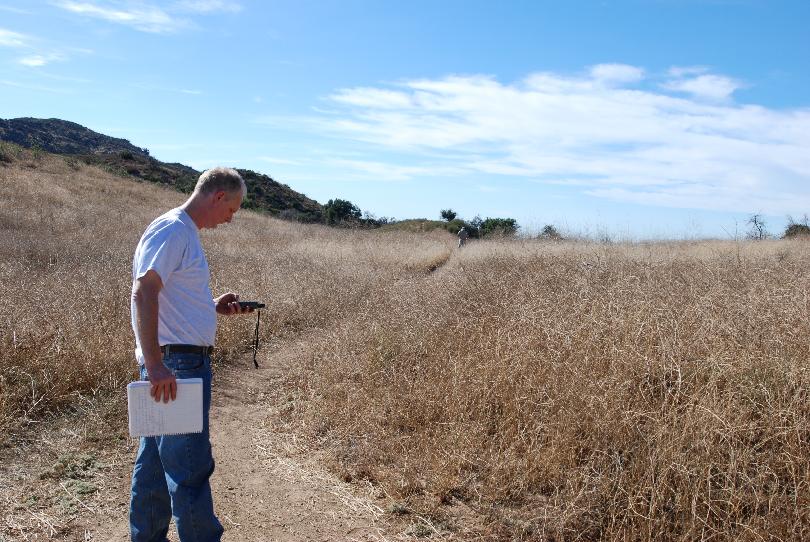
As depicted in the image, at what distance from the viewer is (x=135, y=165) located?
38.3 meters

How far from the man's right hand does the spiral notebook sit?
2 cm

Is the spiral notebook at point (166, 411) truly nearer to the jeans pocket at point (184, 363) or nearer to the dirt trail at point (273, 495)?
the jeans pocket at point (184, 363)

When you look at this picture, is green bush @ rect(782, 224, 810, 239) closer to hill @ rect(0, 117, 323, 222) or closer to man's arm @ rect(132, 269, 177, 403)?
man's arm @ rect(132, 269, 177, 403)

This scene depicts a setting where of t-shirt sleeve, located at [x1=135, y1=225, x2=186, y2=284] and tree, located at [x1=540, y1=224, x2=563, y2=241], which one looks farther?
tree, located at [x1=540, y1=224, x2=563, y2=241]

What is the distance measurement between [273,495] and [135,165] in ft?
129

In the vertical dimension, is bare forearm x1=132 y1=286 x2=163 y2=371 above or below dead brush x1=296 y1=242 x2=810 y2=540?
above

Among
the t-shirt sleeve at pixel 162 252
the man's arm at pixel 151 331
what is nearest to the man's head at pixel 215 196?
the t-shirt sleeve at pixel 162 252

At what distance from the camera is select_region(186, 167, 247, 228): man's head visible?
8.74 ft

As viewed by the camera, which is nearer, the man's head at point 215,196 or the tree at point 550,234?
the man's head at point 215,196

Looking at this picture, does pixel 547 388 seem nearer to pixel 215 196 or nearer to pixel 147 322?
pixel 215 196

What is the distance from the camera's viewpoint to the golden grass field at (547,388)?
2980 mm

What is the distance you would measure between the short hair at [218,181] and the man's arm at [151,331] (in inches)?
18.7

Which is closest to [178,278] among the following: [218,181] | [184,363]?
[184,363]

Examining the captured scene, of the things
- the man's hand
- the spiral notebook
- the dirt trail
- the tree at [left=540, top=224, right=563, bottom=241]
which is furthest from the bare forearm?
the tree at [left=540, top=224, right=563, bottom=241]
